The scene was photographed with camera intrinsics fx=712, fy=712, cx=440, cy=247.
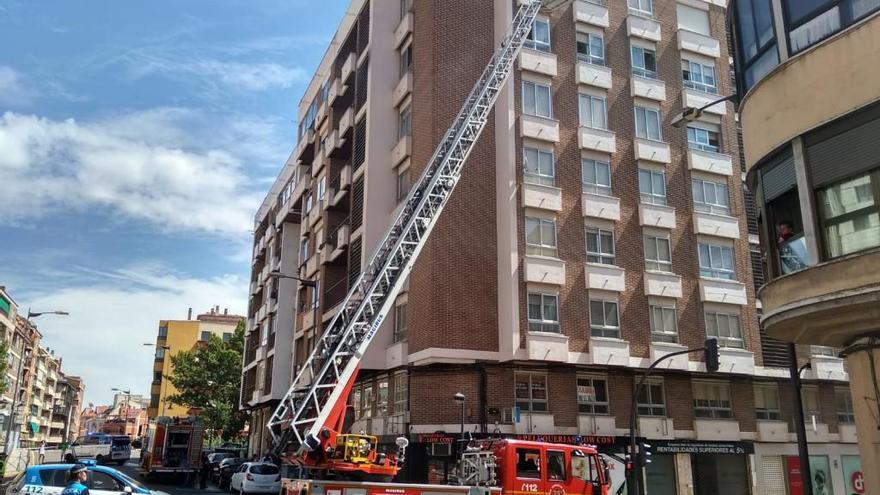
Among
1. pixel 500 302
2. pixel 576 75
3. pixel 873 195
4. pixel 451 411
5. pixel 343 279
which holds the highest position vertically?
pixel 576 75

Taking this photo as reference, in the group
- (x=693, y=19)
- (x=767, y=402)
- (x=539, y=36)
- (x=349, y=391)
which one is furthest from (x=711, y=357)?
(x=693, y=19)

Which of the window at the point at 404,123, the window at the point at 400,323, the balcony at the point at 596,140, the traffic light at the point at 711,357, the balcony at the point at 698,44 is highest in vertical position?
the balcony at the point at 698,44

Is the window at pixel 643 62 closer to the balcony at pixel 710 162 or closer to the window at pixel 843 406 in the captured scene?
the balcony at pixel 710 162

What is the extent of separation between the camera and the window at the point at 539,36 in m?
31.1

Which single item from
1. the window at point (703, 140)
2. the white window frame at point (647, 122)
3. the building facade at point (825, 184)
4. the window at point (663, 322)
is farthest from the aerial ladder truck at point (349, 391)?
the window at point (703, 140)

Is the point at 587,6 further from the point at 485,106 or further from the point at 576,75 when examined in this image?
the point at 485,106

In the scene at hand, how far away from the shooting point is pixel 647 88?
33000 millimetres

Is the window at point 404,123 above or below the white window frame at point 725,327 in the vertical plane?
above

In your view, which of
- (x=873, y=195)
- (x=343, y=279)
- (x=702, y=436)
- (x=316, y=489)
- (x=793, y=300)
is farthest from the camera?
(x=343, y=279)

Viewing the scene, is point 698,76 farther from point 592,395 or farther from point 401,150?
point 592,395

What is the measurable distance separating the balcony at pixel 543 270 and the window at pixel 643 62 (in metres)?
11.1

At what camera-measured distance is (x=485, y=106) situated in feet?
80.0

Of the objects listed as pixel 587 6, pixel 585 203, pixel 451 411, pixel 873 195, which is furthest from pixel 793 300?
pixel 587 6

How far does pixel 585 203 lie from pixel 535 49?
712 cm
